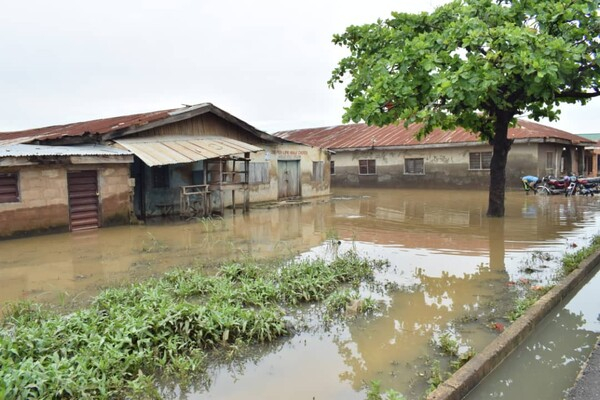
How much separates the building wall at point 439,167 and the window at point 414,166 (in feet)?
0.42

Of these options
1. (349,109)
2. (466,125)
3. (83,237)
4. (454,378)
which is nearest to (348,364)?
(454,378)

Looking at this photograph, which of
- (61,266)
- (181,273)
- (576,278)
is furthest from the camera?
(61,266)

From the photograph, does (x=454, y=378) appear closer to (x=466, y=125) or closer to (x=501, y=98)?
(x=501, y=98)

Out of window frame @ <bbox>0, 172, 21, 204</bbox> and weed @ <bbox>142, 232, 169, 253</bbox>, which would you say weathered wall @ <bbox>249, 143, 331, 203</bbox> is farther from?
window frame @ <bbox>0, 172, 21, 204</bbox>

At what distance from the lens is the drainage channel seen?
3.70m

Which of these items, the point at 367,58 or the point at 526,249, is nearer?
the point at 526,249

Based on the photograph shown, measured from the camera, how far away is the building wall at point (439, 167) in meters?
21.7

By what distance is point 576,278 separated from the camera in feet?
20.5

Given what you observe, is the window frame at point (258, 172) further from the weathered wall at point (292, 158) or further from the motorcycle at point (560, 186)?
the motorcycle at point (560, 186)

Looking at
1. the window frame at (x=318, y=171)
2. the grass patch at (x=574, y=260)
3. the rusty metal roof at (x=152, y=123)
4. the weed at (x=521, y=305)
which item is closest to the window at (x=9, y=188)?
the rusty metal roof at (x=152, y=123)

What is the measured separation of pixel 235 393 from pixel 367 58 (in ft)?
33.8

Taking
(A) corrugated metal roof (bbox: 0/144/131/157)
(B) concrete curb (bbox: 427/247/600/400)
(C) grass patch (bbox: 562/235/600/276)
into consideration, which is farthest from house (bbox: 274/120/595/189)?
(B) concrete curb (bbox: 427/247/600/400)

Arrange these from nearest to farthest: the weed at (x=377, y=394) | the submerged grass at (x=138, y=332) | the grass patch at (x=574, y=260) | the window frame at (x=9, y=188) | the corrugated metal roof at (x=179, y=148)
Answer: the weed at (x=377, y=394), the submerged grass at (x=138, y=332), the grass patch at (x=574, y=260), the window frame at (x=9, y=188), the corrugated metal roof at (x=179, y=148)

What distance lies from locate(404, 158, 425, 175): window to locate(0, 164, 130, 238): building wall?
17.0 meters
